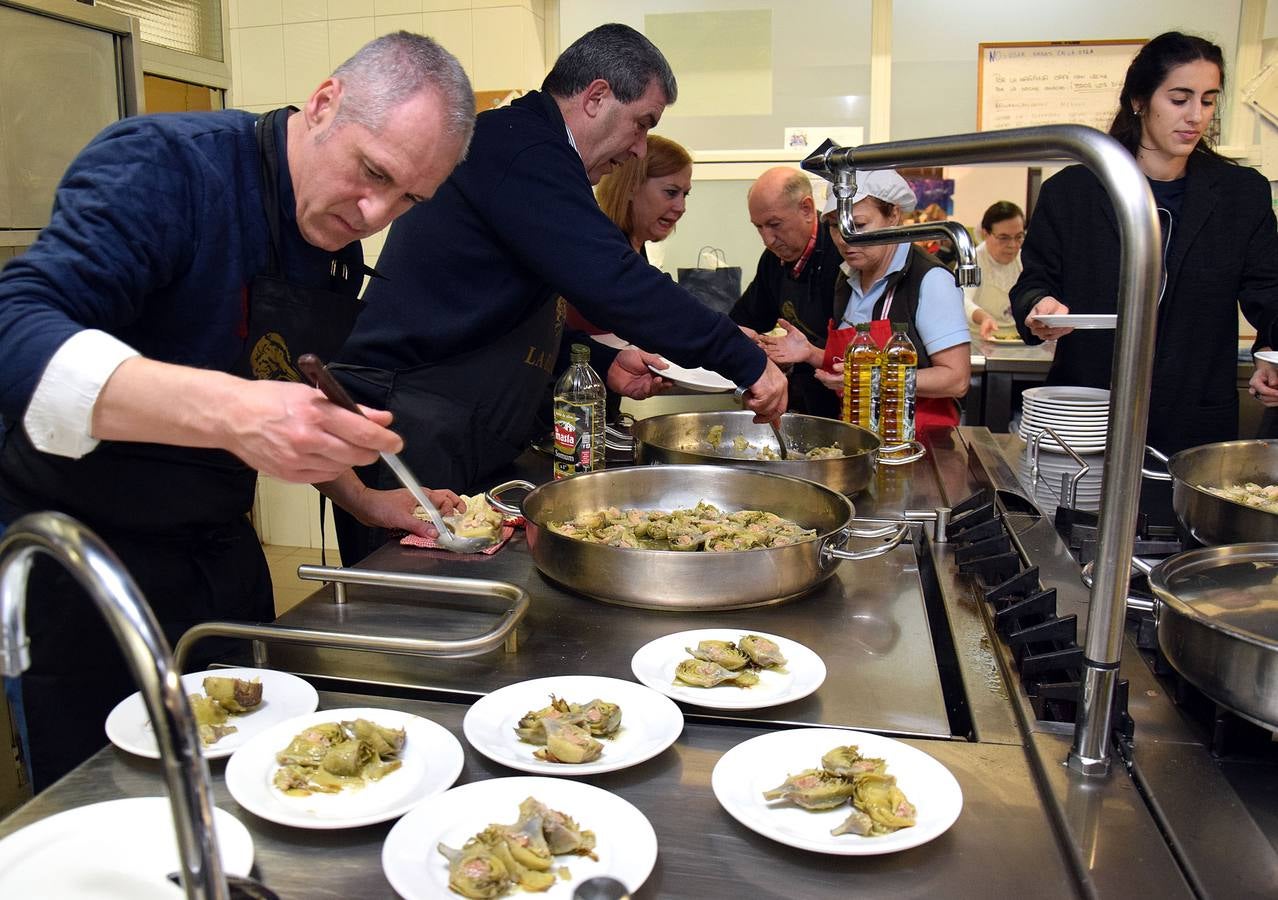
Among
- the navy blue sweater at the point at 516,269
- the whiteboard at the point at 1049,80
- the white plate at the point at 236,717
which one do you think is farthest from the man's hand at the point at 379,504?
the whiteboard at the point at 1049,80

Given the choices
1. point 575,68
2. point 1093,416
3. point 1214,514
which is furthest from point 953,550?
point 575,68

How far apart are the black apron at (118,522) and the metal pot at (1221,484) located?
135 centimetres

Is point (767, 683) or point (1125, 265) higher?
point (1125, 265)

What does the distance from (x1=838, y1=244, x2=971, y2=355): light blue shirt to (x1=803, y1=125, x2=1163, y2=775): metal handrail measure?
204cm

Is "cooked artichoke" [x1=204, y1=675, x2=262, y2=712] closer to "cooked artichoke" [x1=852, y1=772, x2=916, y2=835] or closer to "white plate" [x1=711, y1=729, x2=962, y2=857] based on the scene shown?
"white plate" [x1=711, y1=729, x2=962, y2=857]

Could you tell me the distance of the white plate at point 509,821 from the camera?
81 cm

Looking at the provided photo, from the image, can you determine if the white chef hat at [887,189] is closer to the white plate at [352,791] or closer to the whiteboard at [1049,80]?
the whiteboard at [1049,80]

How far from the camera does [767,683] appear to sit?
1.19 m

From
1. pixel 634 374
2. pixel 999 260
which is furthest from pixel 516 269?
pixel 999 260

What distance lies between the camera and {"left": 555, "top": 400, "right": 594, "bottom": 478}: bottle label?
1961 millimetres

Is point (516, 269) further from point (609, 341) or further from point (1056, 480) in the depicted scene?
point (1056, 480)

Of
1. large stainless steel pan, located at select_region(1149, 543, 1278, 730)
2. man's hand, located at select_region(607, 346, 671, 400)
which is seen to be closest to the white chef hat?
man's hand, located at select_region(607, 346, 671, 400)

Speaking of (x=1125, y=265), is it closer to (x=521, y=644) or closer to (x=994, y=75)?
(x=521, y=644)

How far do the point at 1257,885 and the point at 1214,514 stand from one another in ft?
2.37
